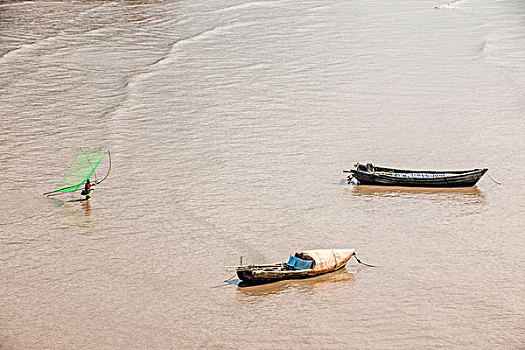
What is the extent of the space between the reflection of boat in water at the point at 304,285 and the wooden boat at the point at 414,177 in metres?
5.14

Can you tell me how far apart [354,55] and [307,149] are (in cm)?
1247

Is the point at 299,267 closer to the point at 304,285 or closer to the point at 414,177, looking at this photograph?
the point at 304,285

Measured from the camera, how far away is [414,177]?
18.7 meters

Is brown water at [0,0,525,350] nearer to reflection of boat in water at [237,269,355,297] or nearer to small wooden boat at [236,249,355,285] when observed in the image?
reflection of boat in water at [237,269,355,297]

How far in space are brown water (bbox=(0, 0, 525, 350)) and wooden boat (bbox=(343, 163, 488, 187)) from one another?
255mm

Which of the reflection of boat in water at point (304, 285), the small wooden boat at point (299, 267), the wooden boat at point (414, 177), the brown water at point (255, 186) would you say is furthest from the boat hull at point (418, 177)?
the reflection of boat in water at point (304, 285)

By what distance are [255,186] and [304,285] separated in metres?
5.66

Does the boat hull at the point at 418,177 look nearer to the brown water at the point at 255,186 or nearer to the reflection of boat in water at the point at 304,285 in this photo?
the brown water at the point at 255,186

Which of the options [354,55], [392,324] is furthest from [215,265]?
[354,55]

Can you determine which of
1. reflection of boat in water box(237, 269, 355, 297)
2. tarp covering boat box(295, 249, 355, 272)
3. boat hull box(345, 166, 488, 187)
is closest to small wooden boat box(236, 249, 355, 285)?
tarp covering boat box(295, 249, 355, 272)

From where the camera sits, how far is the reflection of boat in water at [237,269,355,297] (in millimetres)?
13750

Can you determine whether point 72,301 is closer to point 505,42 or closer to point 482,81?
point 482,81

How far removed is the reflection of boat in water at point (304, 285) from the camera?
13.8 metres

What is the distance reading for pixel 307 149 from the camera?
21938 millimetres
